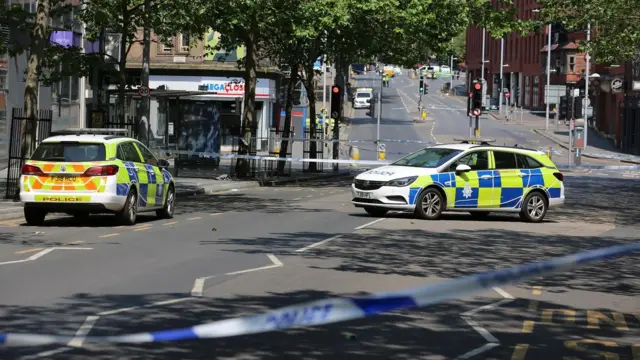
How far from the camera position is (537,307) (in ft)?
38.5

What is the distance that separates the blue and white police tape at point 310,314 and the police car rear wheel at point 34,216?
958 cm

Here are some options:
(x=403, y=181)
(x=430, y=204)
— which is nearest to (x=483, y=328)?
(x=403, y=181)

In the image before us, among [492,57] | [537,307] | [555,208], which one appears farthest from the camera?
[492,57]

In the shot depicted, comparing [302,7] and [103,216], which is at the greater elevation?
[302,7]

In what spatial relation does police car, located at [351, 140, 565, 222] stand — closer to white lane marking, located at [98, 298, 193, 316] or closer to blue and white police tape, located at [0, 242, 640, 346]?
blue and white police tape, located at [0, 242, 640, 346]

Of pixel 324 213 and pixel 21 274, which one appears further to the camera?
pixel 324 213

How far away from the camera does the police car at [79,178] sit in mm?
19656

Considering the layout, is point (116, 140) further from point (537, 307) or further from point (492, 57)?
point (492, 57)

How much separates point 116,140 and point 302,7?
17.6 metres

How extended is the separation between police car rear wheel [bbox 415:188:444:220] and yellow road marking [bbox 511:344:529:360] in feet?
45.6

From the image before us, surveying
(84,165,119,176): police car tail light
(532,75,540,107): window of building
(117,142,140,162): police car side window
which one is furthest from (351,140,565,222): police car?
(532,75,540,107): window of building

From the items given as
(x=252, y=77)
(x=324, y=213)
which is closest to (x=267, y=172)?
(x=252, y=77)

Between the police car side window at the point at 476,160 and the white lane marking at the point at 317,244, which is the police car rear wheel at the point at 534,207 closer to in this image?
the police car side window at the point at 476,160

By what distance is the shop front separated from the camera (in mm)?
41938
